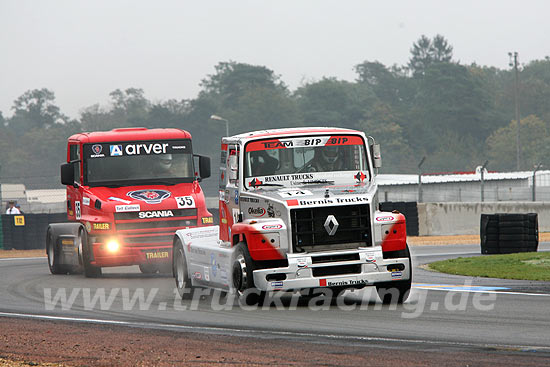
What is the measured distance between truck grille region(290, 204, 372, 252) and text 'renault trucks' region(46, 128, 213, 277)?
6.53 metres

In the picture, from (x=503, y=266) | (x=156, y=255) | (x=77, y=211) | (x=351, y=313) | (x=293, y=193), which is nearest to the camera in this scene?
(x=351, y=313)

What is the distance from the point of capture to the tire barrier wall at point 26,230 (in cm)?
3006

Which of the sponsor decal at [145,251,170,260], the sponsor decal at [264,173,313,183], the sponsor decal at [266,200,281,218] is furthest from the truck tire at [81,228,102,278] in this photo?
the sponsor decal at [266,200,281,218]

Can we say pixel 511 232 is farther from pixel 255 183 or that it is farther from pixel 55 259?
pixel 255 183

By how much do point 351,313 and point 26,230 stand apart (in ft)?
69.7

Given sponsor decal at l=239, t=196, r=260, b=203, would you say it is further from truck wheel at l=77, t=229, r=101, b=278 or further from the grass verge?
truck wheel at l=77, t=229, r=101, b=278

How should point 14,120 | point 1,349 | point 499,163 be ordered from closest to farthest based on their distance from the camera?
point 1,349
point 499,163
point 14,120

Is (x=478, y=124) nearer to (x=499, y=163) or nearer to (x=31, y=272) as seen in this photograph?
(x=499, y=163)

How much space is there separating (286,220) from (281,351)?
3109mm

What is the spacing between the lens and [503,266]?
16906 mm

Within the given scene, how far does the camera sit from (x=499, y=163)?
10419cm

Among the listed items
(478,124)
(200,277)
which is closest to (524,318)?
(200,277)

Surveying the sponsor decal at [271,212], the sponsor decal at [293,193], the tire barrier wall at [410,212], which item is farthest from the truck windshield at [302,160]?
the tire barrier wall at [410,212]

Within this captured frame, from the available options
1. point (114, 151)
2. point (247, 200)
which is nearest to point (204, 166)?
point (114, 151)
